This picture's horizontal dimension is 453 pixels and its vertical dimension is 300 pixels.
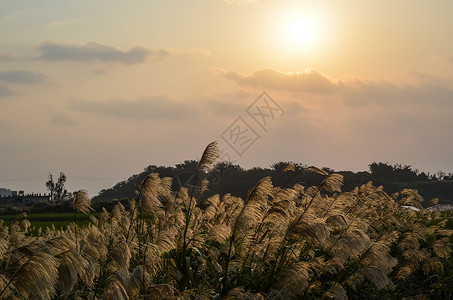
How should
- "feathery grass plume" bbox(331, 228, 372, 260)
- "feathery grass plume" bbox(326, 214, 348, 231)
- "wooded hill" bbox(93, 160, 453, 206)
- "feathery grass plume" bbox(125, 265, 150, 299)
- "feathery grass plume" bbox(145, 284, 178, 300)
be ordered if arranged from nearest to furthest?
"feathery grass plume" bbox(145, 284, 178, 300), "feathery grass plume" bbox(125, 265, 150, 299), "feathery grass plume" bbox(331, 228, 372, 260), "feathery grass plume" bbox(326, 214, 348, 231), "wooded hill" bbox(93, 160, 453, 206)

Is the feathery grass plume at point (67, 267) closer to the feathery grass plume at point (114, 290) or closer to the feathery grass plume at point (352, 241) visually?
the feathery grass plume at point (114, 290)

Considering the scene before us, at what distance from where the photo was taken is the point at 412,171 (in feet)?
301

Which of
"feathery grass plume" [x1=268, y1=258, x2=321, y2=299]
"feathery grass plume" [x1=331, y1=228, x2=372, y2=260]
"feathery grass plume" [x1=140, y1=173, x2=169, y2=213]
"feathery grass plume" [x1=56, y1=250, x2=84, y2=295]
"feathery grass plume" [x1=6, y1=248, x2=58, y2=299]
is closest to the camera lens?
"feathery grass plume" [x1=6, y1=248, x2=58, y2=299]

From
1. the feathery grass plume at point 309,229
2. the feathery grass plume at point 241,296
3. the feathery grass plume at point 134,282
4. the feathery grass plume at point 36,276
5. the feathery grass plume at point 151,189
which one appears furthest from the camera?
the feathery grass plume at point 151,189

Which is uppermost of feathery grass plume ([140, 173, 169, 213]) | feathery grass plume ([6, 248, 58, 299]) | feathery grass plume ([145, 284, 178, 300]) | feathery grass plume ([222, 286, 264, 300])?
feathery grass plume ([140, 173, 169, 213])

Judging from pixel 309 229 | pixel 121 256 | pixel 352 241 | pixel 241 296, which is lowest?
pixel 241 296

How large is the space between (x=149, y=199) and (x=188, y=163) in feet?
332

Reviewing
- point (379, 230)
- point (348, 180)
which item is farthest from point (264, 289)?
point (348, 180)

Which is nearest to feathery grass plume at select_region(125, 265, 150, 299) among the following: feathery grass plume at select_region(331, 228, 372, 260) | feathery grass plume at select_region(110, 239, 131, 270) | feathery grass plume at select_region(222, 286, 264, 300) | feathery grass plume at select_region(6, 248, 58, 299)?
feathery grass plume at select_region(110, 239, 131, 270)

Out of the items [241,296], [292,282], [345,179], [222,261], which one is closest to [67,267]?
[241,296]

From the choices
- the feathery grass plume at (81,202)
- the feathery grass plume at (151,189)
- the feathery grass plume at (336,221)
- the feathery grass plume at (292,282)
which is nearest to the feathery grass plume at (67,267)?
the feathery grass plume at (292,282)

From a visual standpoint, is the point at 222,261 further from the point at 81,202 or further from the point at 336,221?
the point at 81,202

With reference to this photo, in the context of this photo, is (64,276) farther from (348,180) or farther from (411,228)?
(348,180)

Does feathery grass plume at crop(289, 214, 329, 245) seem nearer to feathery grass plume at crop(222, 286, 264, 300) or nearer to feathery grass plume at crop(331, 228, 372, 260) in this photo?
feathery grass plume at crop(331, 228, 372, 260)
